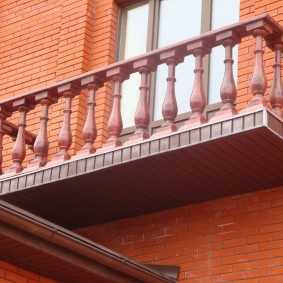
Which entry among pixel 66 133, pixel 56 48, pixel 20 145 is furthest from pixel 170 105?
pixel 56 48

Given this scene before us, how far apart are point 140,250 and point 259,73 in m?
2.49

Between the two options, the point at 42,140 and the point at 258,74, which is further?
the point at 42,140

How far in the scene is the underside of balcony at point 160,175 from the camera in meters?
8.12

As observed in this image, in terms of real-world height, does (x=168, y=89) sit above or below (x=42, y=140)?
above

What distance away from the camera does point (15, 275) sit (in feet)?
26.4

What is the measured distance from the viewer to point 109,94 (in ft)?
35.9

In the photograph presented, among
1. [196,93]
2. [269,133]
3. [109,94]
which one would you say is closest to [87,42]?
[109,94]

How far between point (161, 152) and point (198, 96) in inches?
23.9

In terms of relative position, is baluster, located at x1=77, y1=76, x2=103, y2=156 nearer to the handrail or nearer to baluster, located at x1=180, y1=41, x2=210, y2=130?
the handrail

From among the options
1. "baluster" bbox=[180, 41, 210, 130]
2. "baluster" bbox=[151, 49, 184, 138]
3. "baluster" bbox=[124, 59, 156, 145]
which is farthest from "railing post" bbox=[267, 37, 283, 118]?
"baluster" bbox=[124, 59, 156, 145]

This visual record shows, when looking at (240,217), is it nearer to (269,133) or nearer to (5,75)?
(269,133)

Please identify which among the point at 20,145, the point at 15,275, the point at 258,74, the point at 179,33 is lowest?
the point at 15,275

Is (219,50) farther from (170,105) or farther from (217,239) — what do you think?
(217,239)

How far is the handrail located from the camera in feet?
27.1
